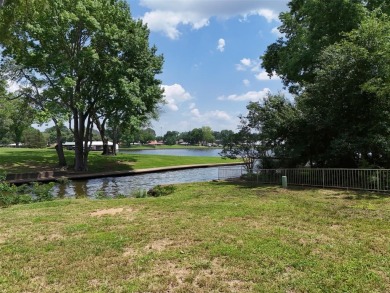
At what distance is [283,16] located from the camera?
83.5 feet

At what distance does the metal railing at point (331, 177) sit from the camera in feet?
35.2

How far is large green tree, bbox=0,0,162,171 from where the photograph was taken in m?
23.4

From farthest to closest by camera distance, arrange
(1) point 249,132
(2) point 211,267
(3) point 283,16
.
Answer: (3) point 283,16 < (1) point 249,132 < (2) point 211,267

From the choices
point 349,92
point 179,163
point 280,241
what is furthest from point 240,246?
point 179,163

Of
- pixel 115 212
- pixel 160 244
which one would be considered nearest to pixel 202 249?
pixel 160 244

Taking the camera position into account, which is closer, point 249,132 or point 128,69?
point 249,132

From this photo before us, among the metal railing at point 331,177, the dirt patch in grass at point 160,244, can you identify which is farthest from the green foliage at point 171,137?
the dirt patch in grass at point 160,244

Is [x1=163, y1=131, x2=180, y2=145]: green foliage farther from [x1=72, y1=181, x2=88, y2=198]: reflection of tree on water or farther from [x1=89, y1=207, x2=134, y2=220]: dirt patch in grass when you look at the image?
[x1=89, y1=207, x2=134, y2=220]: dirt patch in grass

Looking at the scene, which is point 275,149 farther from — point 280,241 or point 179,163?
point 179,163

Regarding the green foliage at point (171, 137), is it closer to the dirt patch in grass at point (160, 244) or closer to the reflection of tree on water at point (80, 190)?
the reflection of tree on water at point (80, 190)

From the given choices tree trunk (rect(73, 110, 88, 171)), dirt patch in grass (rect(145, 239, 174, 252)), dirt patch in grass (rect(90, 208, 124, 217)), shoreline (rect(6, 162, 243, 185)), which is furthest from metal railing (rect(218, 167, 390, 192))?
tree trunk (rect(73, 110, 88, 171))

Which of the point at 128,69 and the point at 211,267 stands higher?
the point at 128,69

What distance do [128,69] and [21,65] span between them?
29.2ft

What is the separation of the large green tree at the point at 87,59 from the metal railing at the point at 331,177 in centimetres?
1365
